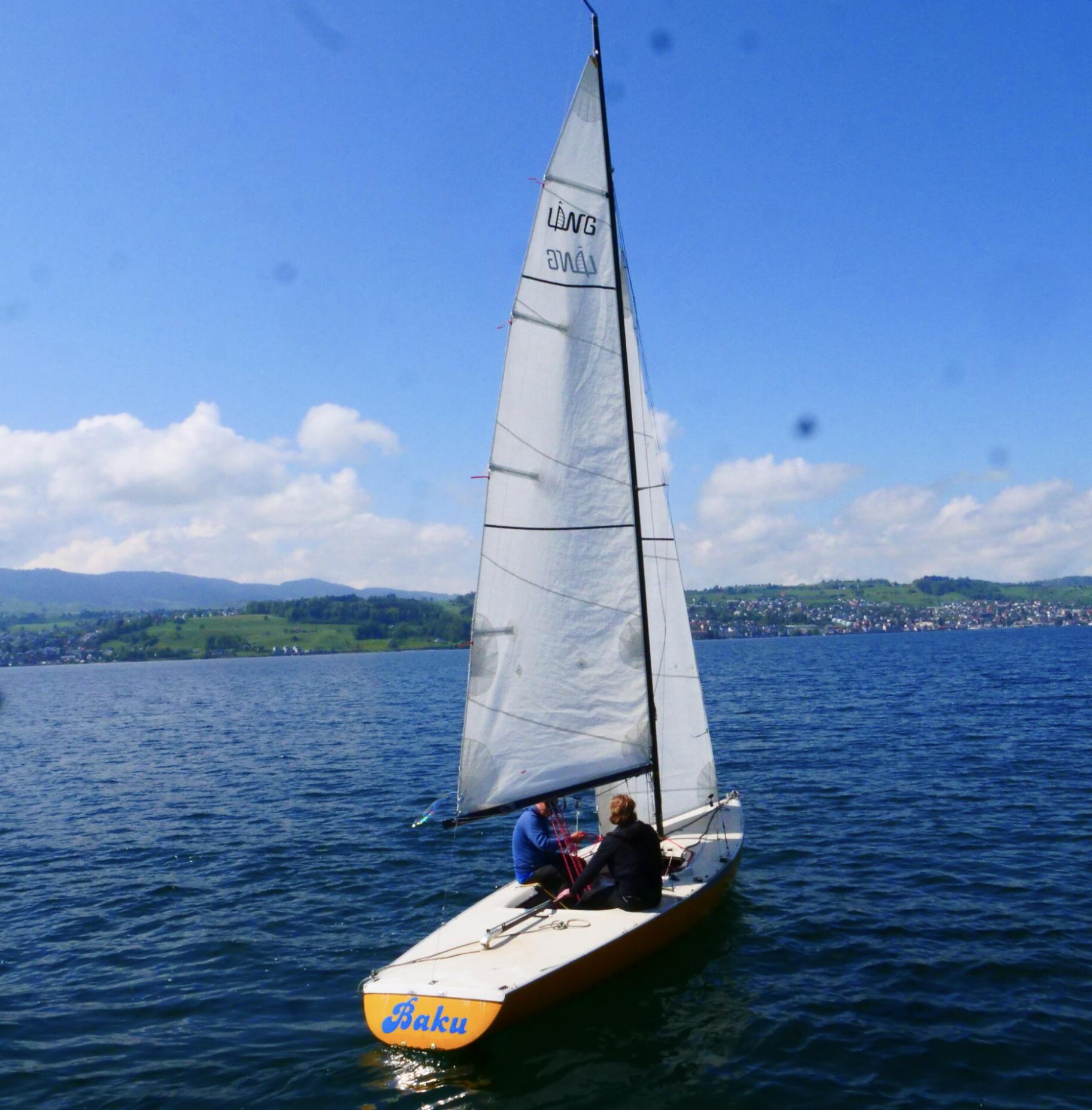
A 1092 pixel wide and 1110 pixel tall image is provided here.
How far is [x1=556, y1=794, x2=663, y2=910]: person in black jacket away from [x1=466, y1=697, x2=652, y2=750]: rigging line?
47.5 inches

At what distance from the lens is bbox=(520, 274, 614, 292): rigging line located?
13375 mm

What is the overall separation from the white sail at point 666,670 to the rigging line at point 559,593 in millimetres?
3160

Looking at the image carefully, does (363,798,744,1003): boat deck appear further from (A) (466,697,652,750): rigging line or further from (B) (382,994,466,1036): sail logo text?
(A) (466,697,652,750): rigging line

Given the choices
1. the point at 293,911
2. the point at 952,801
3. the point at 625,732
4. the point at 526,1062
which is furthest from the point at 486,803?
the point at 952,801

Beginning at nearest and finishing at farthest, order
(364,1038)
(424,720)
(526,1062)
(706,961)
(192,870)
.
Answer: (526,1062)
(364,1038)
(706,961)
(192,870)
(424,720)

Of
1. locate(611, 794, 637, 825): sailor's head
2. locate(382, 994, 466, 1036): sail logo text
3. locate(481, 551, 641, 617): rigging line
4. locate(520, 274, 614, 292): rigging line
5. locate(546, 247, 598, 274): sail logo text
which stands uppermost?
locate(546, 247, 598, 274): sail logo text

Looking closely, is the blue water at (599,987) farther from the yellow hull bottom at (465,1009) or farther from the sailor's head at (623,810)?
the sailor's head at (623,810)

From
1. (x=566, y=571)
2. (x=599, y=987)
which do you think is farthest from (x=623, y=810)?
(x=566, y=571)

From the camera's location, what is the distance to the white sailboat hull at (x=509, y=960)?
1060cm

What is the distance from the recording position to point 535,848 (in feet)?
47.9

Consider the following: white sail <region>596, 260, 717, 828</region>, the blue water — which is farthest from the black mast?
the blue water

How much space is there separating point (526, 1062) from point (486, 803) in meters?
3.75

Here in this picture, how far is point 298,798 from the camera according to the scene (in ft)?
96.6

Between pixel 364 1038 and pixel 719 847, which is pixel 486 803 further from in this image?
pixel 719 847
